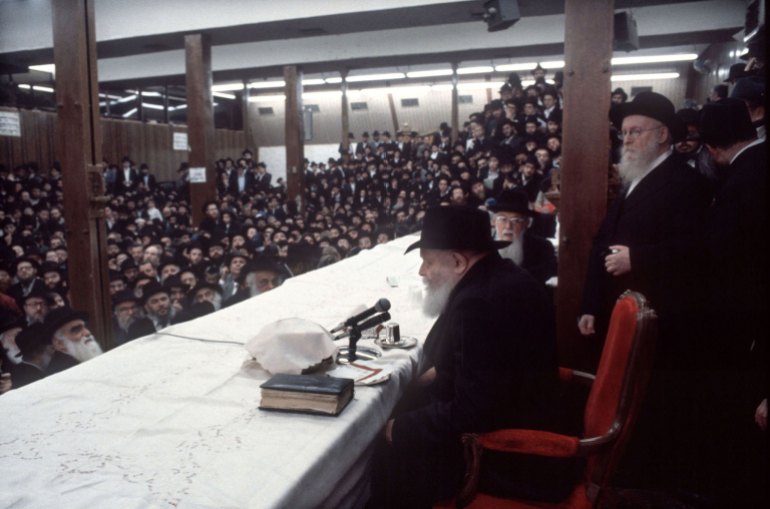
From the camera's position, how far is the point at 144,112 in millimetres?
18281

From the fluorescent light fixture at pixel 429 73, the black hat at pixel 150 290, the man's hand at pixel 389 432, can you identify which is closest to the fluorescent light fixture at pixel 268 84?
the fluorescent light fixture at pixel 429 73

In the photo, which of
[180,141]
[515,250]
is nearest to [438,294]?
[515,250]

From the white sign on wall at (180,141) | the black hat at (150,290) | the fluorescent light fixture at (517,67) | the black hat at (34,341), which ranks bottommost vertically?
the black hat at (34,341)

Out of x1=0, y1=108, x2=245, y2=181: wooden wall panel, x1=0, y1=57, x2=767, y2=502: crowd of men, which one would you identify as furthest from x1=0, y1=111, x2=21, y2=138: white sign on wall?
x1=0, y1=108, x2=245, y2=181: wooden wall panel

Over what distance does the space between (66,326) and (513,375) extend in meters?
3.50

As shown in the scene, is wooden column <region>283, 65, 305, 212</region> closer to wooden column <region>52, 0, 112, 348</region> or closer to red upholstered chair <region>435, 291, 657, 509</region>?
wooden column <region>52, 0, 112, 348</region>

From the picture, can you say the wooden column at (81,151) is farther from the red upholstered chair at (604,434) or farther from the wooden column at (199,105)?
the wooden column at (199,105)

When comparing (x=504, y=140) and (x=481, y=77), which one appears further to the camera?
(x=481, y=77)

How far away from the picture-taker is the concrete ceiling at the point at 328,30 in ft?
28.1

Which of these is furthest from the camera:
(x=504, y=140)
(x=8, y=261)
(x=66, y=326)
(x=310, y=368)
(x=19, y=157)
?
(x=19, y=157)

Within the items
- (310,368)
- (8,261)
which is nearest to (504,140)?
(8,261)

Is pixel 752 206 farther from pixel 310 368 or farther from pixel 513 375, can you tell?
pixel 310 368

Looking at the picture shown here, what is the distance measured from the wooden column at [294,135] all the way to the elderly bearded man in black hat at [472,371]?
10.9 meters

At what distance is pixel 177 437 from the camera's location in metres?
1.56
